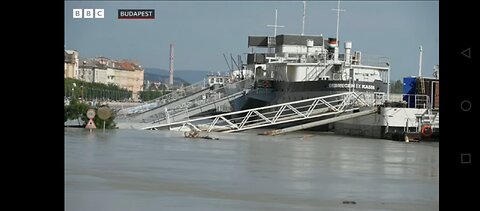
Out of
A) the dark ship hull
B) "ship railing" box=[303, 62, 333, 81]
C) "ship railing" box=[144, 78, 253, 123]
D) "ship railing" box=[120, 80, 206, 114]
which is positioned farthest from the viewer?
"ship railing" box=[303, 62, 333, 81]

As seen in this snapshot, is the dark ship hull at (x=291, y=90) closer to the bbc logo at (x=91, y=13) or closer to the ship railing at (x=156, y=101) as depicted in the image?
the ship railing at (x=156, y=101)

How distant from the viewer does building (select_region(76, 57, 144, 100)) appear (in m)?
2.11

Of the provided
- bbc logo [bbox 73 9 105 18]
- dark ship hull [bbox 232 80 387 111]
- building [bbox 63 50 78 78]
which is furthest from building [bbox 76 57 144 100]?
dark ship hull [bbox 232 80 387 111]

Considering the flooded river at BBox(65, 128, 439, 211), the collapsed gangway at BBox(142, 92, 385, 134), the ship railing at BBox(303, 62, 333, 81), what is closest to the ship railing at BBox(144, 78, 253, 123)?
the collapsed gangway at BBox(142, 92, 385, 134)

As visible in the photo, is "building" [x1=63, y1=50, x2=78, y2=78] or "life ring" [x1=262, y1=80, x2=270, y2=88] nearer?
"building" [x1=63, y1=50, x2=78, y2=78]

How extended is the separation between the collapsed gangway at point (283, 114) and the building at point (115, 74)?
12.4ft

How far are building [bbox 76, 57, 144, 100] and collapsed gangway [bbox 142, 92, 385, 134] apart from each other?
378 centimetres

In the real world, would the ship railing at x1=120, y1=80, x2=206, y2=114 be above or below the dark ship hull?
below

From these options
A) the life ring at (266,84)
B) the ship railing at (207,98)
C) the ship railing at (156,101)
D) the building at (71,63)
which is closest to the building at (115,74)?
the building at (71,63)

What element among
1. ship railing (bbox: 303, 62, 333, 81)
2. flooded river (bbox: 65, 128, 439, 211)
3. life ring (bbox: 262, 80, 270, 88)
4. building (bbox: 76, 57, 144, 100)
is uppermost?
ship railing (bbox: 303, 62, 333, 81)

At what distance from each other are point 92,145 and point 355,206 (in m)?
1.10

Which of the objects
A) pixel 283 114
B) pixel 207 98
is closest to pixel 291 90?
pixel 283 114

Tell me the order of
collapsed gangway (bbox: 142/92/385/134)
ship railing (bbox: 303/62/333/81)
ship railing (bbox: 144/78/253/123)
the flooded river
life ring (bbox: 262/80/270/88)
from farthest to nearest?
ship railing (bbox: 303/62/333/81) < life ring (bbox: 262/80/270/88) < collapsed gangway (bbox: 142/92/385/134) < ship railing (bbox: 144/78/253/123) < the flooded river

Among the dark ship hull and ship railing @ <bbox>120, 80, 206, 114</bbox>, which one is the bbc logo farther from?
the dark ship hull
